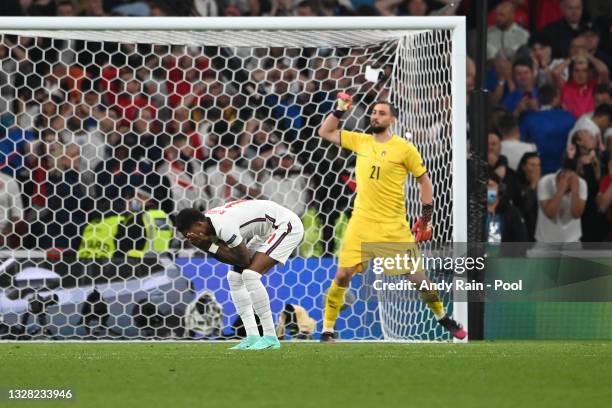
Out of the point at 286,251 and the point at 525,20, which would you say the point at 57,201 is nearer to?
the point at 286,251

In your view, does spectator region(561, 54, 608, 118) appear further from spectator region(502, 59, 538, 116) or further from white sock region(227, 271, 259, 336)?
white sock region(227, 271, 259, 336)

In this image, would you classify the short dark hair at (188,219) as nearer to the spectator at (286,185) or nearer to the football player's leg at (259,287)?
the football player's leg at (259,287)

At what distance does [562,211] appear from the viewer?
12.6 metres

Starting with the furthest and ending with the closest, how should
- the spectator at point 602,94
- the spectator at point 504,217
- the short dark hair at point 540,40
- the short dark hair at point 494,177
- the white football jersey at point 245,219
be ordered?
the short dark hair at point 540,40, the spectator at point 602,94, the short dark hair at point 494,177, the spectator at point 504,217, the white football jersey at point 245,219

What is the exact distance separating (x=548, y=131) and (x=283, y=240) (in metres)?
5.33

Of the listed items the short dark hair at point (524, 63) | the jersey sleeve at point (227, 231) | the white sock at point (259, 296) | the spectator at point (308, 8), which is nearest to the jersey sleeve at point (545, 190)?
the short dark hair at point (524, 63)

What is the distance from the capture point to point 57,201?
10.6 m

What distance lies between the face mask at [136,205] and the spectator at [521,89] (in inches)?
186

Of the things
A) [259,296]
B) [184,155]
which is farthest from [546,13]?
[259,296]

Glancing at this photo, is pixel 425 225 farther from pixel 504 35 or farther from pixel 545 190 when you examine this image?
pixel 504 35

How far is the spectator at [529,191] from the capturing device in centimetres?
1255

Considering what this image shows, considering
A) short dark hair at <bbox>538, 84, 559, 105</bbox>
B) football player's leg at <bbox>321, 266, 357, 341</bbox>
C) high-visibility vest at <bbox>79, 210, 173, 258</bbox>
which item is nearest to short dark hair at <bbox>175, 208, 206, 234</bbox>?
football player's leg at <bbox>321, 266, 357, 341</bbox>

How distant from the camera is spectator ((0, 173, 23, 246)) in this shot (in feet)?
34.6

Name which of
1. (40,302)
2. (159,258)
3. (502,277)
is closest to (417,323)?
(502,277)
